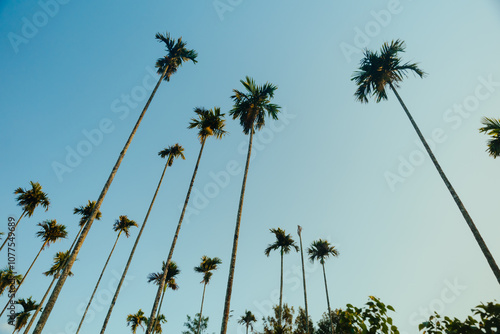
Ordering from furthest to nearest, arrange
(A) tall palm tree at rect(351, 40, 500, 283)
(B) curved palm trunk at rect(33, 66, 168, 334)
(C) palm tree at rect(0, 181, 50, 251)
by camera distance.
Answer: (C) palm tree at rect(0, 181, 50, 251), (A) tall palm tree at rect(351, 40, 500, 283), (B) curved palm trunk at rect(33, 66, 168, 334)

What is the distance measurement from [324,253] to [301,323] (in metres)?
11.7

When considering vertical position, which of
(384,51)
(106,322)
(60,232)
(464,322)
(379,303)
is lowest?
(464,322)

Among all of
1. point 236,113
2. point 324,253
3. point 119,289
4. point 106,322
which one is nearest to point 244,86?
point 236,113

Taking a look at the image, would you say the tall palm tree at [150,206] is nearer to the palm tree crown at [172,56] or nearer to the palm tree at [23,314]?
the palm tree crown at [172,56]

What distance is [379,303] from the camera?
11.1 ft

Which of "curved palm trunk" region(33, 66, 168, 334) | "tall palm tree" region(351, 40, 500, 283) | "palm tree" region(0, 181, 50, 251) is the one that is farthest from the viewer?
"palm tree" region(0, 181, 50, 251)

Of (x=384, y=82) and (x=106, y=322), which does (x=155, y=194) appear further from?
(x=384, y=82)

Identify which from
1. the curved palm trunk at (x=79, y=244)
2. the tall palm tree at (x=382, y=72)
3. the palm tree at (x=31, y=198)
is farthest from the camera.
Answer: the palm tree at (x=31, y=198)

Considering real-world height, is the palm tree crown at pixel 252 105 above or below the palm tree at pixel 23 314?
above

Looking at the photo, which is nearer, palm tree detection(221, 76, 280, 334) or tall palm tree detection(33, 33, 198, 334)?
tall palm tree detection(33, 33, 198, 334)

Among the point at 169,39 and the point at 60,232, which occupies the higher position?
the point at 169,39

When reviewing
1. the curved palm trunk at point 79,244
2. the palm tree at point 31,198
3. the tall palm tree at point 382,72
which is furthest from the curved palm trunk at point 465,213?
the palm tree at point 31,198

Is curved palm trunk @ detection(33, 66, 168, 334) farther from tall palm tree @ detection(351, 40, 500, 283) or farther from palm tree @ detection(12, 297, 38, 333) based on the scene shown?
palm tree @ detection(12, 297, 38, 333)

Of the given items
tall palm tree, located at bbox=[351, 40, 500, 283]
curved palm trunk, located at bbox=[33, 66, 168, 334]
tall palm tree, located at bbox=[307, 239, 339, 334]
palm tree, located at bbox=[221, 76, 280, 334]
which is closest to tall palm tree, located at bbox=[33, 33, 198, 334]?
curved palm trunk, located at bbox=[33, 66, 168, 334]
